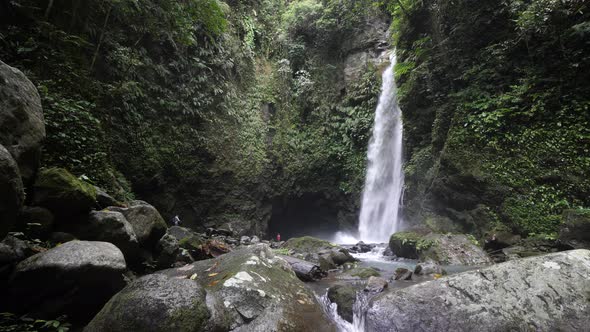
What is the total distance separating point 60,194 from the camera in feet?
12.0

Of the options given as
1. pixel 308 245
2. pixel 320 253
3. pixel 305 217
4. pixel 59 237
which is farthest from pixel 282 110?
pixel 59 237

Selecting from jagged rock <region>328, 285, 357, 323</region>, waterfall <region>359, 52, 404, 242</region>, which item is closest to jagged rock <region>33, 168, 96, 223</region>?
jagged rock <region>328, 285, 357, 323</region>

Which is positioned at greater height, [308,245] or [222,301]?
[222,301]

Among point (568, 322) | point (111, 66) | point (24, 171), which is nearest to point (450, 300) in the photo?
point (568, 322)

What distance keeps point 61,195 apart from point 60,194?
0.02 metres

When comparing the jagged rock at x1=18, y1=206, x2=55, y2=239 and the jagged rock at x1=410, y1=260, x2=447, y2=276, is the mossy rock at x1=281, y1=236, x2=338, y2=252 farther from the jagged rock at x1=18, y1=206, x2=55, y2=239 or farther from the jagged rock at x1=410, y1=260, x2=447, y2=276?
the jagged rock at x1=18, y1=206, x2=55, y2=239

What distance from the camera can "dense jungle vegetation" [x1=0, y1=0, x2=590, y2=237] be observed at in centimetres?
653

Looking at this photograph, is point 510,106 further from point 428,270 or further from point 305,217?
point 305,217

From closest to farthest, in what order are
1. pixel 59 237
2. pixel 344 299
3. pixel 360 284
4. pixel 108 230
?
pixel 59 237 → pixel 108 230 → pixel 344 299 → pixel 360 284

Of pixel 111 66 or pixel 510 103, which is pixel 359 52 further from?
pixel 111 66

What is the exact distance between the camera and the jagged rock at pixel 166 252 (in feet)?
16.3

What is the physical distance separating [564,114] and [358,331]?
24.9ft

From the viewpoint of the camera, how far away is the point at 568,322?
2916 millimetres

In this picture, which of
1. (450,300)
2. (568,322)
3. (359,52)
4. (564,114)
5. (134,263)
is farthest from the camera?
(359,52)
